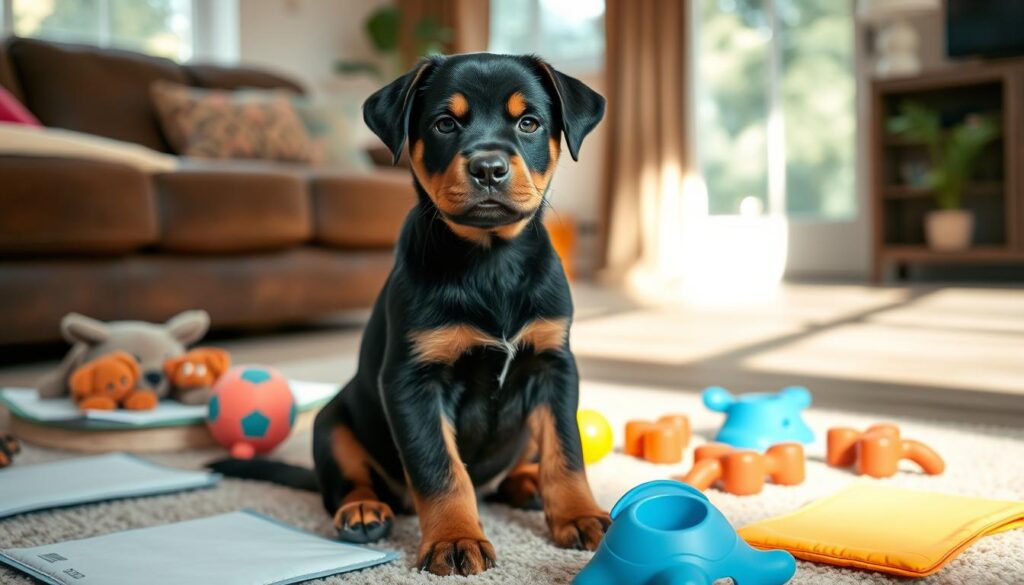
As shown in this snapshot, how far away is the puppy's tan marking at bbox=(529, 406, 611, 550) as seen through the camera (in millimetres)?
1204

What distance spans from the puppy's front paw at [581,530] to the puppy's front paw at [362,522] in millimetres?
230

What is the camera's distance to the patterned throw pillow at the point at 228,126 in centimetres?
419

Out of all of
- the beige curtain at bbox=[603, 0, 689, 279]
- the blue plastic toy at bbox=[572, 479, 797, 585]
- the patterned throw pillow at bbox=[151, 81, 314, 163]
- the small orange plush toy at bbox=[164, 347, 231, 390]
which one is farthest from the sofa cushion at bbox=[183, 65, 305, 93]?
the blue plastic toy at bbox=[572, 479, 797, 585]

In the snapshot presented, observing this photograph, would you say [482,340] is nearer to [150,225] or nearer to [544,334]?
[544,334]

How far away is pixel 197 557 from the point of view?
3.80 ft

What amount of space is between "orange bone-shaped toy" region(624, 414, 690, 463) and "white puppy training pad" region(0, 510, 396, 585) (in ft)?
2.12

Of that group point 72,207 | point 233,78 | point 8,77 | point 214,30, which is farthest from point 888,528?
point 214,30

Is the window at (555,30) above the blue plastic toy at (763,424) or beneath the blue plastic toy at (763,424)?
above

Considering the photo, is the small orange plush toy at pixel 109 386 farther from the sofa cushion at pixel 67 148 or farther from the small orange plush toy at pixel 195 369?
the sofa cushion at pixel 67 148

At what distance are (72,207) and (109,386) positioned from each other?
1221mm

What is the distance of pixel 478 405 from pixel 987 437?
1.07 meters

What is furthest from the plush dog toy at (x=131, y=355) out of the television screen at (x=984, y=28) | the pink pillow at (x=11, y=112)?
the television screen at (x=984, y=28)

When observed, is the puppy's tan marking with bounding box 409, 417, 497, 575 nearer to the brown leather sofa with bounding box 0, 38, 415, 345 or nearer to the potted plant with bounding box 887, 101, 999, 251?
the brown leather sofa with bounding box 0, 38, 415, 345

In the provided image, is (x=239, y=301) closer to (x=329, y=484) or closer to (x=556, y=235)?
(x=329, y=484)
